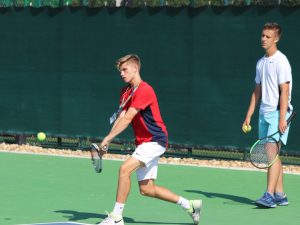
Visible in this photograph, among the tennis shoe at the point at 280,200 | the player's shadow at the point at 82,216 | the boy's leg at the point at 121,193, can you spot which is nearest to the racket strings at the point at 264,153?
the tennis shoe at the point at 280,200

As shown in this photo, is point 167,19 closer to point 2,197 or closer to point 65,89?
point 65,89

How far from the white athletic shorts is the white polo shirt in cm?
170

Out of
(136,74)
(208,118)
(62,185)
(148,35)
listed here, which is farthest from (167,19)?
(136,74)

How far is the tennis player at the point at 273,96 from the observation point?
10023mm

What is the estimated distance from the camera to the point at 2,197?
10.6 m

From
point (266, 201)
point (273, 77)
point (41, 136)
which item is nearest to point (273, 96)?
point (273, 77)

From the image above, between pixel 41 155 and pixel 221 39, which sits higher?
pixel 221 39

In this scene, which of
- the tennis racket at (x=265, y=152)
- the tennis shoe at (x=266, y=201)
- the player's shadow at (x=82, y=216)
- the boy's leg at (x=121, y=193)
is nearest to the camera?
the boy's leg at (x=121, y=193)

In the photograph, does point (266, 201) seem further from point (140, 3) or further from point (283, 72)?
point (140, 3)

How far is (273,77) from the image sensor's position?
10.1m

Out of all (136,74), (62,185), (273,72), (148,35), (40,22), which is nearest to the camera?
(136,74)

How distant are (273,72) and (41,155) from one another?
5.90 metres

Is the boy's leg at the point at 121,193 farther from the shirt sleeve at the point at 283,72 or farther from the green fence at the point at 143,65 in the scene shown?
the green fence at the point at 143,65

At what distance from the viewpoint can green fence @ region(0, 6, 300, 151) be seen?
13922 millimetres
